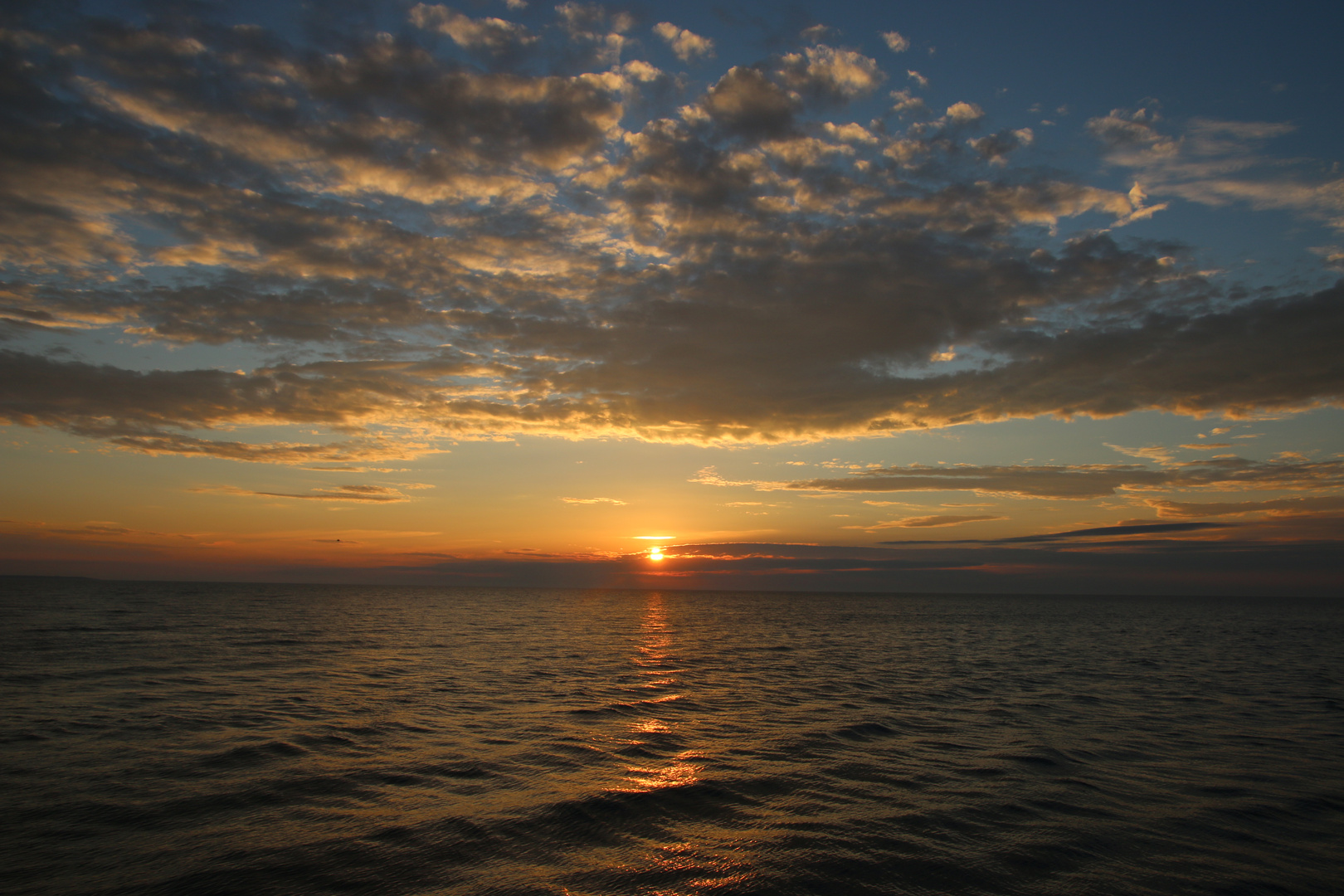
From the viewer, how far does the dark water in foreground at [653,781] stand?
10094 mm

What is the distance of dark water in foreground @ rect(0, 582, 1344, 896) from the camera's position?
1009cm

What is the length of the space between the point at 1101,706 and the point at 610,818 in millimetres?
22158

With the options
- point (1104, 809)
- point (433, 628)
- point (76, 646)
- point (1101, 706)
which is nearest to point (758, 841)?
point (1104, 809)

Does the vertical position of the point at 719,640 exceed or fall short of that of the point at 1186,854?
it falls short

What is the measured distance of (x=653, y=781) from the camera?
14.6 meters

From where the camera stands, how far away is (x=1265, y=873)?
10406mm

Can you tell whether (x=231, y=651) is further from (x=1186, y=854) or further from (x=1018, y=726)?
(x=1186, y=854)

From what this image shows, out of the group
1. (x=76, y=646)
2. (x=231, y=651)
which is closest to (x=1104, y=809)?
(x=231, y=651)

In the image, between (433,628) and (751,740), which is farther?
(433,628)

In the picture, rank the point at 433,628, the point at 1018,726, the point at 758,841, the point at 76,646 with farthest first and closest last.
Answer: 1. the point at 433,628
2. the point at 76,646
3. the point at 1018,726
4. the point at 758,841

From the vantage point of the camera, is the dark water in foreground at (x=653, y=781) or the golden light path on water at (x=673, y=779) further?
the dark water in foreground at (x=653, y=781)

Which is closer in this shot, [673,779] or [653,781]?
[653,781]

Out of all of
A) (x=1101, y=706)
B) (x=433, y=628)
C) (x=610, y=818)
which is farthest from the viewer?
(x=433, y=628)

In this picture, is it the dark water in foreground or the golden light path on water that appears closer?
the golden light path on water
